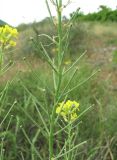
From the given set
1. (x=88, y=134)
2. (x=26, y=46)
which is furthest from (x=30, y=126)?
(x=26, y=46)

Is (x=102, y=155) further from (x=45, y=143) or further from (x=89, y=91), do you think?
(x=89, y=91)

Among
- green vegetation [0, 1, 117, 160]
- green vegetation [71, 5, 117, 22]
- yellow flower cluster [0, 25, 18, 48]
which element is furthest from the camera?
green vegetation [71, 5, 117, 22]

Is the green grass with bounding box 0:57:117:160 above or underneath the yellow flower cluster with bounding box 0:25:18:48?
underneath

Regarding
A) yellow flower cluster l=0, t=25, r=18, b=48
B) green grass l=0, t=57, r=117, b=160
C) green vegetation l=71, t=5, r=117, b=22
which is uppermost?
yellow flower cluster l=0, t=25, r=18, b=48

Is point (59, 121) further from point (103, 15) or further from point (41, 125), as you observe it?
point (103, 15)

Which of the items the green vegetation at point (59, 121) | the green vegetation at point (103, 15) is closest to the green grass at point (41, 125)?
the green vegetation at point (59, 121)

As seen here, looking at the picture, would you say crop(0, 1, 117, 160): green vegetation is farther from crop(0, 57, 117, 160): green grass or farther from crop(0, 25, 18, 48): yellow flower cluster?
crop(0, 25, 18, 48): yellow flower cluster

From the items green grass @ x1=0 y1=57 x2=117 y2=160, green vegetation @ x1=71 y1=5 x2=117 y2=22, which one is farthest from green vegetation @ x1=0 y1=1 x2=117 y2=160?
green vegetation @ x1=71 y1=5 x2=117 y2=22

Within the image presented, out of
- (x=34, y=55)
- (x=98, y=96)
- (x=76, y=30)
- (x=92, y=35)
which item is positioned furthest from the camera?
(x=92, y=35)
